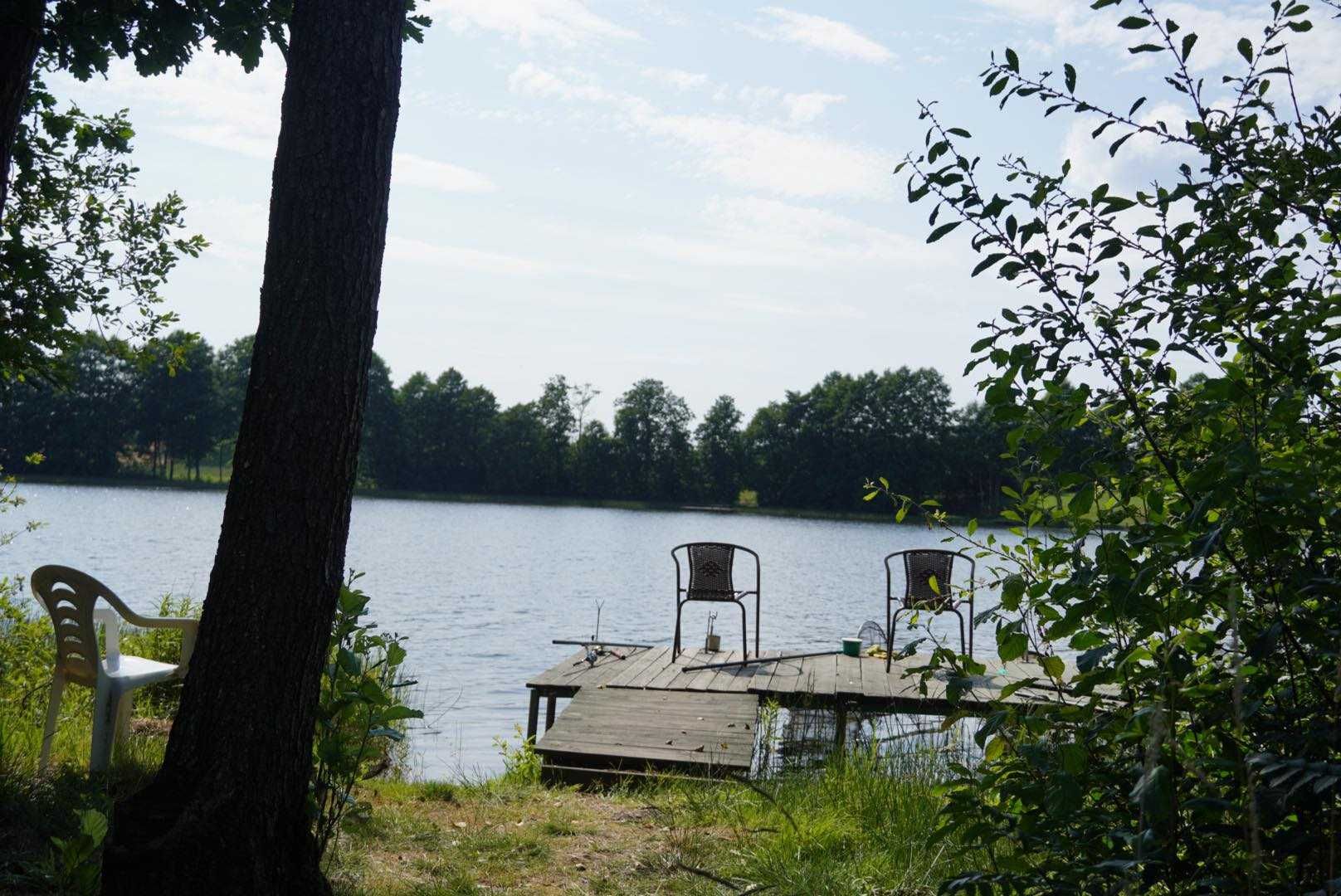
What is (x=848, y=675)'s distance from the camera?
7.50 meters

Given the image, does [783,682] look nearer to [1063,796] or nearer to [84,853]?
[84,853]

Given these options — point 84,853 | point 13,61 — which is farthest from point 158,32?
point 84,853

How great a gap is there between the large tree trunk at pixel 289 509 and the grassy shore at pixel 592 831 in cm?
46

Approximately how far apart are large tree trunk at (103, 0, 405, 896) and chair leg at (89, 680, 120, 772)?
69.9 inches

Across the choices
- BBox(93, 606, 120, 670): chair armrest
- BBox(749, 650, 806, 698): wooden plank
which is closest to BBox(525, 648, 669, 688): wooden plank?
BBox(749, 650, 806, 698): wooden plank

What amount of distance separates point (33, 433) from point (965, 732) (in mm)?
61783

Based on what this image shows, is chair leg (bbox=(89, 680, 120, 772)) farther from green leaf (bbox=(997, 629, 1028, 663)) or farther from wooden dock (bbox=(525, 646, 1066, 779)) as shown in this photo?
green leaf (bbox=(997, 629, 1028, 663))

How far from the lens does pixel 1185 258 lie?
6.07ft

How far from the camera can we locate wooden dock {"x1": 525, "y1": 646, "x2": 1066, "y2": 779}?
5.44 meters

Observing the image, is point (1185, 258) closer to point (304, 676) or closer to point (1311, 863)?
point (1311, 863)

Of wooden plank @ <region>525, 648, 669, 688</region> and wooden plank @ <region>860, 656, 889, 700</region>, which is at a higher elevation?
wooden plank @ <region>860, 656, 889, 700</region>

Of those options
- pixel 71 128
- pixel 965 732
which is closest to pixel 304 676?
pixel 71 128

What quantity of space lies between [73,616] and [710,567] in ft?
16.0

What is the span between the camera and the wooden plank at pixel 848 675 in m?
6.90
